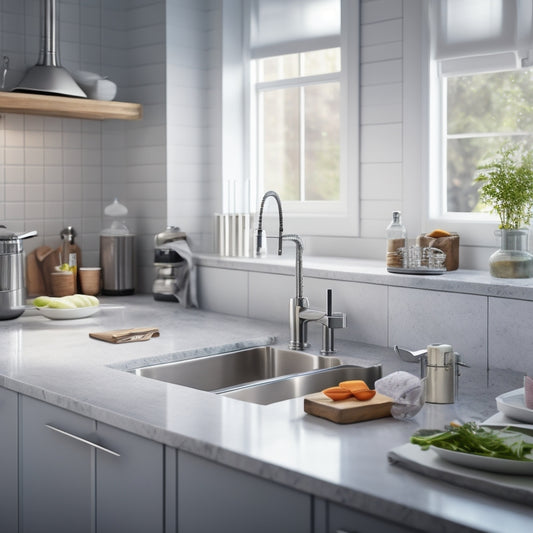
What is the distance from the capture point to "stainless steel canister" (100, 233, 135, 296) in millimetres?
3756

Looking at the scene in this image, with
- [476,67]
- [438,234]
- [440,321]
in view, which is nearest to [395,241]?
[438,234]

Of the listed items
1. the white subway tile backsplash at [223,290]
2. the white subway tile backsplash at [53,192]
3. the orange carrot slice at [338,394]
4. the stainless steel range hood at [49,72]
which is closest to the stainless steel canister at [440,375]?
the orange carrot slice at [338,394]

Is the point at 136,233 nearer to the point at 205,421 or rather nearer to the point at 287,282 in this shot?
the point at 287,282

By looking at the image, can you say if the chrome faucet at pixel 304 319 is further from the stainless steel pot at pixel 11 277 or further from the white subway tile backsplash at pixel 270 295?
the stainless steel pot at pixel 11 277

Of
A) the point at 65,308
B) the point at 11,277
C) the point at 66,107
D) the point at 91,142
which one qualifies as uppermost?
the point at 66,107

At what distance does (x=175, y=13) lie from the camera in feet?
12.3

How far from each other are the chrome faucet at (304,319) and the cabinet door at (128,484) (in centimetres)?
92

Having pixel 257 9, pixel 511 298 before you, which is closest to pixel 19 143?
pixel 257 9

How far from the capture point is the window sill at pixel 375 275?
95.1 inches

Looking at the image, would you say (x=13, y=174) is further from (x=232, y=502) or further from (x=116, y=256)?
(x=232, y=502)

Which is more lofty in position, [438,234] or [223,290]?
[438,234]

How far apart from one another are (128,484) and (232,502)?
0.35 metres

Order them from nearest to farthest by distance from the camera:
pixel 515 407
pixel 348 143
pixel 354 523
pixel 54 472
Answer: pixel 354 523 → pixel 515 407 → pixel 54 472 → pixel 348 143

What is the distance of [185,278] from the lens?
3520 millimetres
